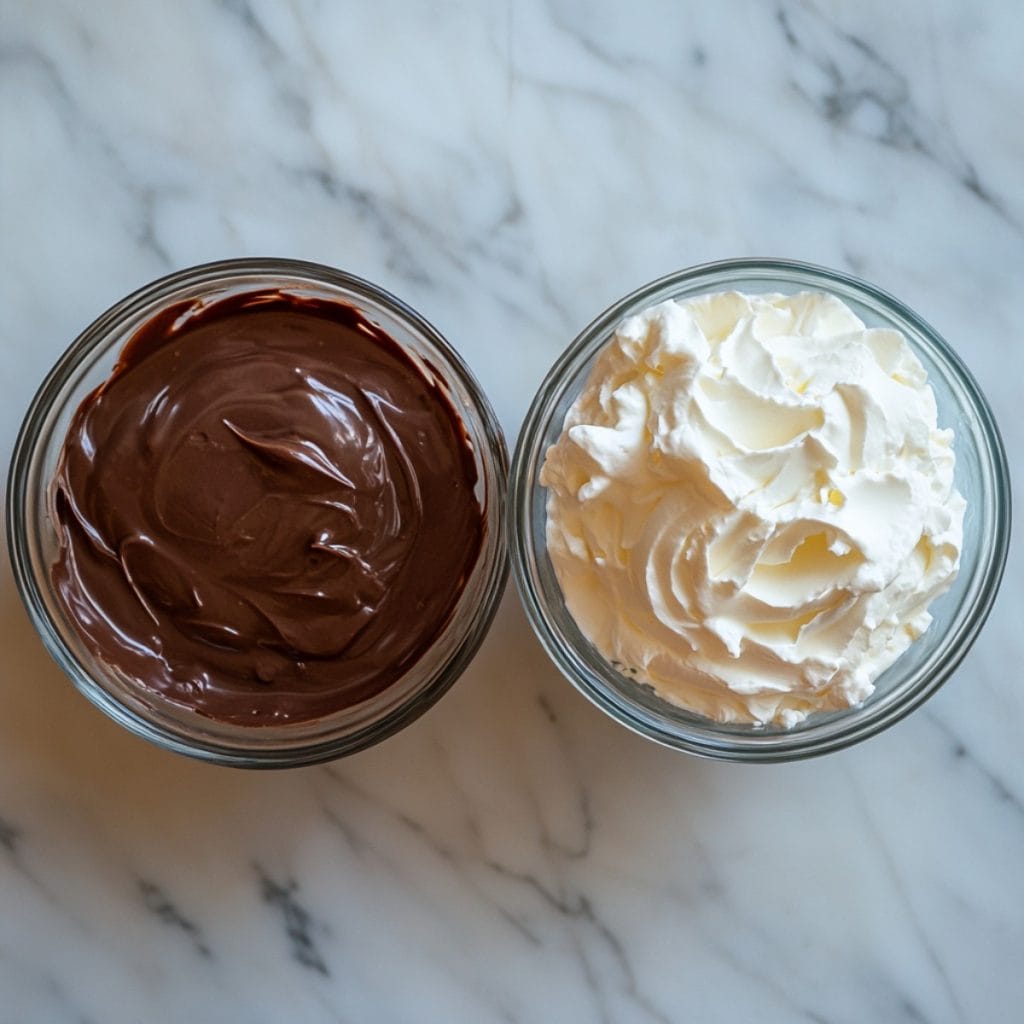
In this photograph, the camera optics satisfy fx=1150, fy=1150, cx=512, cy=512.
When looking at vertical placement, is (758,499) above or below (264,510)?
above

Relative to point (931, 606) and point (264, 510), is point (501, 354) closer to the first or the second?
point (264, 510)

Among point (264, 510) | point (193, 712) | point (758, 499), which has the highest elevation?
point (758, 499)

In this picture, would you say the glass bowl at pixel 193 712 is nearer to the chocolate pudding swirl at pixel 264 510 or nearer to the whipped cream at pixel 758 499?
the chocolate pudding swirl at pixel 264 510

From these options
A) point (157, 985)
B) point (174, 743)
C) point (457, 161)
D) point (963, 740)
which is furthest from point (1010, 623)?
point (157, 985)

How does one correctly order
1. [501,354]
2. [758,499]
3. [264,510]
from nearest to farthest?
Result: [758,499] → [264,510] → [501,354]

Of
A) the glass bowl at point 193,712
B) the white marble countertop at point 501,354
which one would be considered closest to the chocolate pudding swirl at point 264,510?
the glass bowl at point 193,712

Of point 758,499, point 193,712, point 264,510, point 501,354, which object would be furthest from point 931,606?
point 193,712
